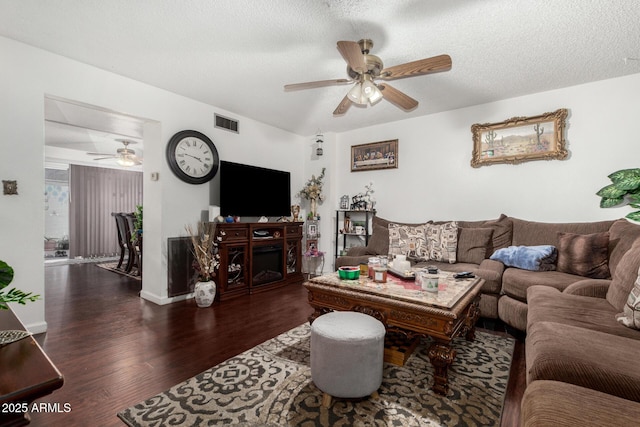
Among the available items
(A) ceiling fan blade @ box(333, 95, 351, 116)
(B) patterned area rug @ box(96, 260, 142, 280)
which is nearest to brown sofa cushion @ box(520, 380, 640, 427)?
(A) ceiling fan blade @ box(333, 95, 351, 116)

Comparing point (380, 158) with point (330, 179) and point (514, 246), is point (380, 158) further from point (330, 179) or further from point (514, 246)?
point (514, 246)

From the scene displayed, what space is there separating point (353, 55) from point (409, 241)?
2.37 metres

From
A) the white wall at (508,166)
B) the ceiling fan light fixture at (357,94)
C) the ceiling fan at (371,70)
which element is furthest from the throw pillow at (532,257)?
the ceiling fan light fixture at (357,94)

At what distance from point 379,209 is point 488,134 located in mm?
1775

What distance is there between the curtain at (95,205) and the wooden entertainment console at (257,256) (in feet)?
15.6

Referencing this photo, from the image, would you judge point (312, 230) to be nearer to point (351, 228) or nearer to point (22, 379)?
point (351, 228)

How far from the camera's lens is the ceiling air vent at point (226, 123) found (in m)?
3.85

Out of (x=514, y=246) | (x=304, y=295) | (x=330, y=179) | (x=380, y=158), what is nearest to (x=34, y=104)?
(x=304, y=295)

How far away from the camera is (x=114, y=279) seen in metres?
4.48

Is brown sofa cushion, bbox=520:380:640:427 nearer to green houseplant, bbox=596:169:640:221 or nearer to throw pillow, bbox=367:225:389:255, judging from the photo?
green houseplant, bbox=596:169:640:221

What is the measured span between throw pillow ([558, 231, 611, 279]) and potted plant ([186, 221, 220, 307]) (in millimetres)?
3607

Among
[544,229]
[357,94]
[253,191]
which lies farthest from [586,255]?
[253,191]

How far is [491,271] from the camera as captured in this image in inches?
106

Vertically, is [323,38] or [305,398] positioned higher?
[323,38]
